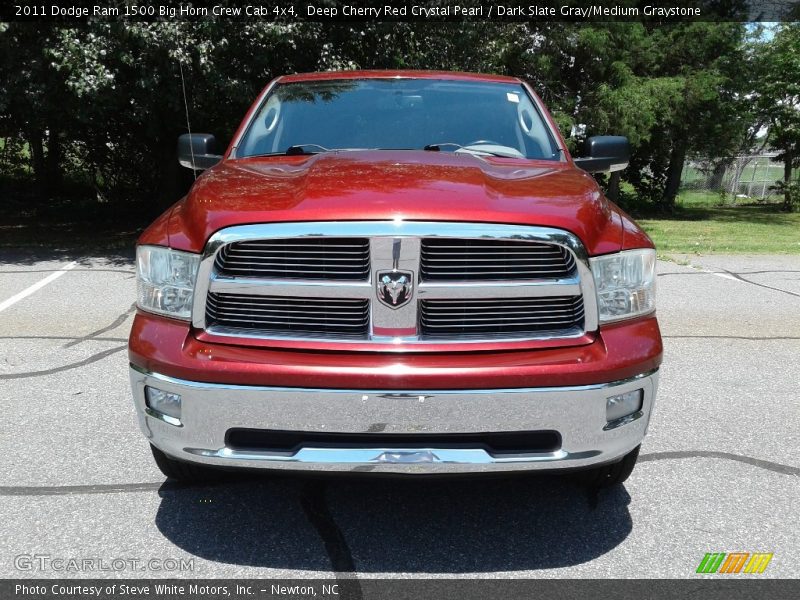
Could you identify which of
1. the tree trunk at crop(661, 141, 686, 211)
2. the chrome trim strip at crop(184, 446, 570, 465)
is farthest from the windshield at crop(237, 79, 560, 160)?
the tree trunk at crop(661, 141, 686, 211)

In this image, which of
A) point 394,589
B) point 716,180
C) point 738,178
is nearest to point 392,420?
point 394,589

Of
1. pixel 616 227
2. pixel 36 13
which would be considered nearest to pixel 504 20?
pixel 36 13

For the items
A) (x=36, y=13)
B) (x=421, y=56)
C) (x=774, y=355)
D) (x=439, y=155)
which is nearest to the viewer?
(x=439, y=155)

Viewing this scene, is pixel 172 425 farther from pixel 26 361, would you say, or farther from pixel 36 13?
pixel 36 13

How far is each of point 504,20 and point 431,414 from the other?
1409cm

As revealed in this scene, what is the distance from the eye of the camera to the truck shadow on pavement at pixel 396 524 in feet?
9.30

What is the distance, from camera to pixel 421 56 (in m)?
12.5

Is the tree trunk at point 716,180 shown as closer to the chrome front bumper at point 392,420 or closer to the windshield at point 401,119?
the windshield at point 401,119

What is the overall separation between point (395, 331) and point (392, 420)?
310mm

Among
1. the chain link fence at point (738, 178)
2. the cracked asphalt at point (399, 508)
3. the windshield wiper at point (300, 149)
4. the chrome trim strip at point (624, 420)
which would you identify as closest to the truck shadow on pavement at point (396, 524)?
the cracked asphalt at point (399, 508)

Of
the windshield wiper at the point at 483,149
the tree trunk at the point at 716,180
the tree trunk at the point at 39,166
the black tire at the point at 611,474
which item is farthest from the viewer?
the tree trunk at the point at 716,180

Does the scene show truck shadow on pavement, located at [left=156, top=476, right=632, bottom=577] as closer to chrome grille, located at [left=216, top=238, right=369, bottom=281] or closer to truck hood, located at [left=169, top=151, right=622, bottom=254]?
chrome grille, located at [left=216, top=238, right=369, bottom=281]

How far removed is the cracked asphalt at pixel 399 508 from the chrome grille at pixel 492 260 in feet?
2.48

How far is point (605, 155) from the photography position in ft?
14.6
